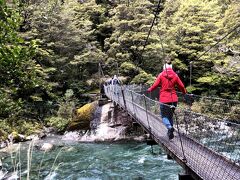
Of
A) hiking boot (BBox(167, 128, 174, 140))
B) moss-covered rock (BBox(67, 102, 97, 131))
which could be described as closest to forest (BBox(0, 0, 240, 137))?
moss-covered rock (BBox(67, 102, 97, 131))

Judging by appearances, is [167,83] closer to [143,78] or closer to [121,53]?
[143,78]

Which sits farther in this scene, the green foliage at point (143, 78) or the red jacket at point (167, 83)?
the green foliage at point (143, 78)

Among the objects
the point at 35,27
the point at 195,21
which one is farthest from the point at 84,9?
the point at 195,21

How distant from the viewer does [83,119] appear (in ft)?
40.1

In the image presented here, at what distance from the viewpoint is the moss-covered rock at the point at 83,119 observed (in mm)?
12009

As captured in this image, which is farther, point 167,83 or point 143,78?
point 143,78

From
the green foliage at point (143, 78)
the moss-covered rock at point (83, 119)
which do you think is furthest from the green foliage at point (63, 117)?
the green foliage at point (143, 78)

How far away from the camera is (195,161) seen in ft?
11.7

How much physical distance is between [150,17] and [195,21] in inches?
97.0

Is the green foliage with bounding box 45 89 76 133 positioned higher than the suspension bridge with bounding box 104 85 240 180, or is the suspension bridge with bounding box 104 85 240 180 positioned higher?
the suspension bridge with bounding box 104 85 240 180

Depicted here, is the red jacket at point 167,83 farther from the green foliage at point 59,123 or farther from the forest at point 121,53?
the forest at point 121,53

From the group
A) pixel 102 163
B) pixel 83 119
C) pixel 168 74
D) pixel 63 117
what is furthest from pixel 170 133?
pixel 63 117

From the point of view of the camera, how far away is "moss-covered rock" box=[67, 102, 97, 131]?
39.4ft

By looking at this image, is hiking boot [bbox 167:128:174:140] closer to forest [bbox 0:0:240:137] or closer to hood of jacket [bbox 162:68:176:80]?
hood of jacket [bbox 162:68:176:80]
